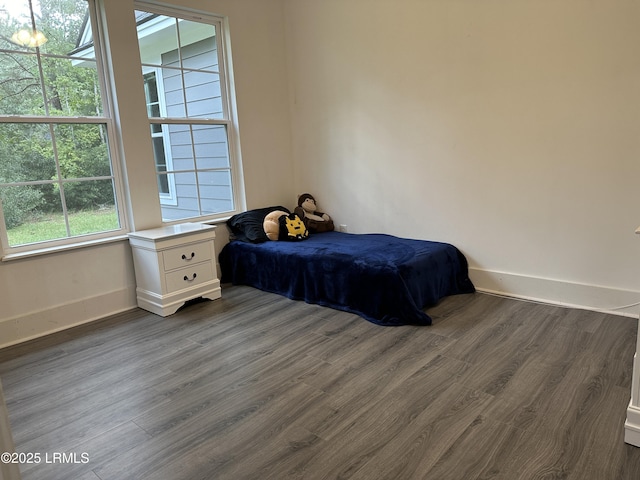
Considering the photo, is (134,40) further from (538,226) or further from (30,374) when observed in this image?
(538,226)

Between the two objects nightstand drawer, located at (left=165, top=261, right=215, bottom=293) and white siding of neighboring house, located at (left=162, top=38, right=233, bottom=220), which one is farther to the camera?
white siding of neighboring house, located at (left=162, top=38, right=233, bottom=220)

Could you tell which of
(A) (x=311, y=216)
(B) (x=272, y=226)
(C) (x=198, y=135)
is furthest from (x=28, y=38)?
(A) (x=311, y=216)

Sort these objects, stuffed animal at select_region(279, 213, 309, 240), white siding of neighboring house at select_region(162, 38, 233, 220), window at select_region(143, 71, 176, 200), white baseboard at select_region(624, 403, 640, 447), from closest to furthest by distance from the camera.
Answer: white baseboard at select_region(624, 403, 640, 447) → window at select_region(143, 71, 176, 200) → white siding of neighboring house at select_region(162, 38, 233, 220) → stuffed animal at select_region(279, 213, 309, 240)

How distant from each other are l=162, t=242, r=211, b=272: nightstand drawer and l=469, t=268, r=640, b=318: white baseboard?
220 centimetres

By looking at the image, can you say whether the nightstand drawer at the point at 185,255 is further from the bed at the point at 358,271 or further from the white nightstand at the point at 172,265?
the bed at the point at 358,271

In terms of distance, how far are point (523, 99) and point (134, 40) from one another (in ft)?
9.71

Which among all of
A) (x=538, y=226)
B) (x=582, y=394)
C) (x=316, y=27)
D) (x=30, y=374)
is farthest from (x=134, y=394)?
(x=316, y=27)

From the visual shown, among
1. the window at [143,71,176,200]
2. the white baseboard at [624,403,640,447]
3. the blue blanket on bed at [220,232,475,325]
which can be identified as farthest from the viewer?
the window at [143,71,176,200]

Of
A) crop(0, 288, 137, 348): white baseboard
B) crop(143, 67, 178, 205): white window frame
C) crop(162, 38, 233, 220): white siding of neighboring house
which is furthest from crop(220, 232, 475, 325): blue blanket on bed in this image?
crop(0, 288, 137, 348): white baseboard

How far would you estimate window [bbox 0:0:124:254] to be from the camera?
114 inches

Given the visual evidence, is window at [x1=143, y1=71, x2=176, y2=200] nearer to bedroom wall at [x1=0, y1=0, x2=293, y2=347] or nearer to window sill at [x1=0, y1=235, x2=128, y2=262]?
bedroom wall at [x1=0, y1=0, x2=293, y2=347]

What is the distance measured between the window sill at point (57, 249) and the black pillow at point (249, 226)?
1.03 m

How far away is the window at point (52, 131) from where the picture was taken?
9.48 feet

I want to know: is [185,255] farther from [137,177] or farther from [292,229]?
[292,229]
